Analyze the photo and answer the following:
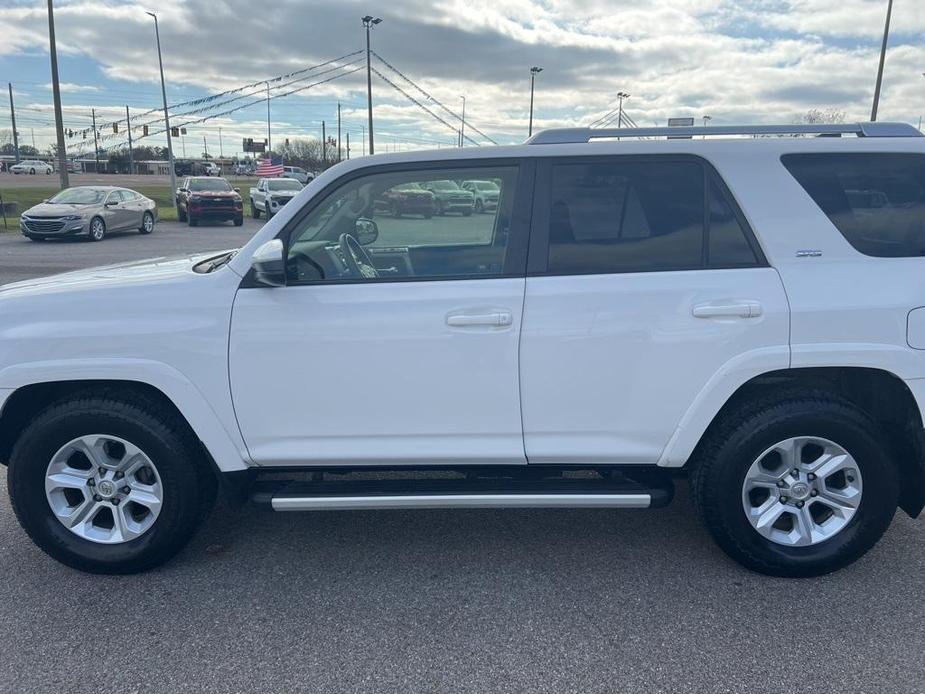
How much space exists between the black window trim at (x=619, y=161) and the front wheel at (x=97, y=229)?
62.9ft

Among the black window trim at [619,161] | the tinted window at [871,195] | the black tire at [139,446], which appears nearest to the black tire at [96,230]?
the black tire at [139,446]

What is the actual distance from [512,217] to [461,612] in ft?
5.60

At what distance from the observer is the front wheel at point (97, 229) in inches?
757

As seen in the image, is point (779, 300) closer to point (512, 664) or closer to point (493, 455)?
point (493, 455)

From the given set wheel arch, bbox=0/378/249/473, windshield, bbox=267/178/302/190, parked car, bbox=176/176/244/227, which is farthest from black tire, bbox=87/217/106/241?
wheel arch, bbox=0/378/249/473

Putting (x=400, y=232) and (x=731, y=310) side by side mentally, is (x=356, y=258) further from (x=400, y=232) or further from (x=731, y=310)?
(x=731, y=310)

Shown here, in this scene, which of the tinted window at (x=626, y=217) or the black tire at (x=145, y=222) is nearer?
the tinted window at (x=626, y=217)

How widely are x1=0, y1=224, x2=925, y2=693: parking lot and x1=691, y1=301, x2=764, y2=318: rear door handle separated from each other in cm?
120

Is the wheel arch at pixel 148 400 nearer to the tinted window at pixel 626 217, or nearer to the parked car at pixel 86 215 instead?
the tinted window at pixel 626 217

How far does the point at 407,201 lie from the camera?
345 centimetres

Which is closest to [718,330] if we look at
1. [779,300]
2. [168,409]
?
[779,300]

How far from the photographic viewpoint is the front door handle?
2.99 meters

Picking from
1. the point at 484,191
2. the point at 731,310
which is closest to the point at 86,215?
the point at 484,191

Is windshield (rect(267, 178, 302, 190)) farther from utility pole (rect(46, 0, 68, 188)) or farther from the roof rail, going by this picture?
the roof rail
